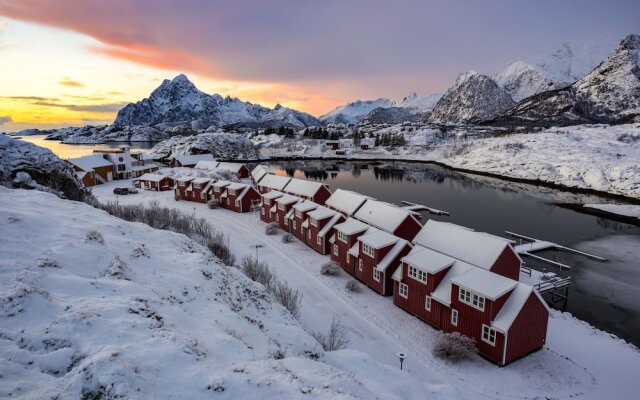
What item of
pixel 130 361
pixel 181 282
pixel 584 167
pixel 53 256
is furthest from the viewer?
pixel 584 167

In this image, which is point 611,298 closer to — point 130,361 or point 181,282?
point 181,282

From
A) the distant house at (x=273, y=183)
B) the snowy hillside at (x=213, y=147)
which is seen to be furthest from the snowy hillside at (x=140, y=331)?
the snowy hillside at (x=213, y=147)

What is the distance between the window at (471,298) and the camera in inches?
920

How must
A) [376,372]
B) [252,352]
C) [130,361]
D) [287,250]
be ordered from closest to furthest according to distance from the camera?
[130,361] < [252,352] < [376,372] < [287,250]

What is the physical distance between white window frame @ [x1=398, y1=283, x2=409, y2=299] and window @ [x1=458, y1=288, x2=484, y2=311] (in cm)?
513

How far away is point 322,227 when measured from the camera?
4197 cm

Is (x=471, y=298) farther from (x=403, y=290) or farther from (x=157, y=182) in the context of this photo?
(x=157, y=182)

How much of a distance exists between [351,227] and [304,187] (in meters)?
20.6

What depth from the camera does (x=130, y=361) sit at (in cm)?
1076

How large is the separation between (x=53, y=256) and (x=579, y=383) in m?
29.8

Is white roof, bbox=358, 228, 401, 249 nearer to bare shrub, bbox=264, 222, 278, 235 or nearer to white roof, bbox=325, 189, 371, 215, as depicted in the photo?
white roof, bbox=325, 189, 371, 215

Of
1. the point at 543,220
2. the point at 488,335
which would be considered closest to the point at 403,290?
the point at 488,335

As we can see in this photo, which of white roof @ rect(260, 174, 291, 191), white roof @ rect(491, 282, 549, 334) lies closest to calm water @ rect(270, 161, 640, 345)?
white roof @ rect(491, 282, 549, 334)

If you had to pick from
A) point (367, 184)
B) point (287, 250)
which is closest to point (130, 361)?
point (287, 250)
